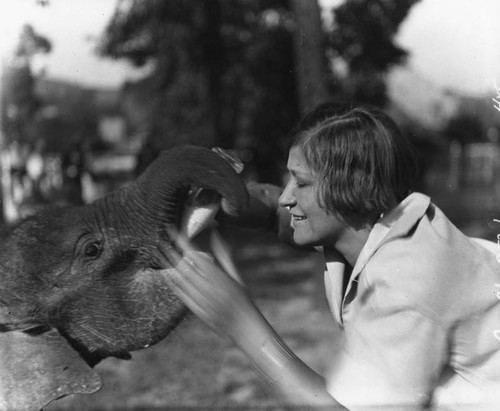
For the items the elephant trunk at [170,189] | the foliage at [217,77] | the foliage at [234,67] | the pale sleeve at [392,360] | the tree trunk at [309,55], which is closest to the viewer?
the pale sleeve at [392,360]

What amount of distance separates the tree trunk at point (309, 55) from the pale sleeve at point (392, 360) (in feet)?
3.16

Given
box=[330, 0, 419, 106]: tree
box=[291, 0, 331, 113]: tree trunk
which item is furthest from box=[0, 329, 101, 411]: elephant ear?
box=[330, 0, 419, 106]: tree

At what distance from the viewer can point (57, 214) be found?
1.80m

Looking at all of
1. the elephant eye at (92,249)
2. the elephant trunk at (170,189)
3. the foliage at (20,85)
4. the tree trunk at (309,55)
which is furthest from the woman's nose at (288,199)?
the foliage at (20,85)

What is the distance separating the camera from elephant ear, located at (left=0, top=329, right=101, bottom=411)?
1.64 metres

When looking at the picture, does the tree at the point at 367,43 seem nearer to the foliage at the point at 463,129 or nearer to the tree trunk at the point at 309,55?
the tree trunk at the point at 309,55

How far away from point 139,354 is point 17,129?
2.22 m

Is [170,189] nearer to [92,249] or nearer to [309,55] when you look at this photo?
[92,249]

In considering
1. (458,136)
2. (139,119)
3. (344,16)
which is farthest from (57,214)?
Result: (458,136)

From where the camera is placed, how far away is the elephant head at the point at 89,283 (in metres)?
1.64

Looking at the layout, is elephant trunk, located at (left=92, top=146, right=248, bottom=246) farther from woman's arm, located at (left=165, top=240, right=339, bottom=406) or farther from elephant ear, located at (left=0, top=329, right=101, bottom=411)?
elephant ear, located at (left=0, top=329, right=101, bottom=411)

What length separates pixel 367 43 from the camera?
3277mm

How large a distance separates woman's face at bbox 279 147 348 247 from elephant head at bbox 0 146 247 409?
187 millimetres

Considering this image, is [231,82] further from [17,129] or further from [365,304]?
[365,304]
